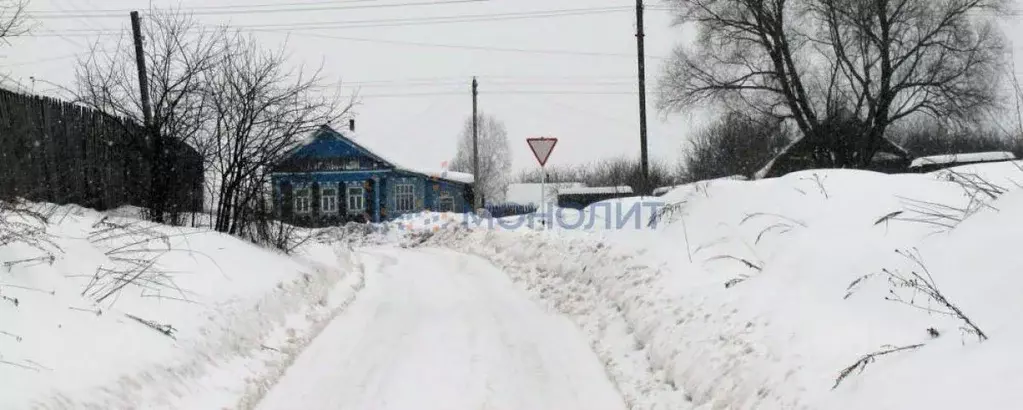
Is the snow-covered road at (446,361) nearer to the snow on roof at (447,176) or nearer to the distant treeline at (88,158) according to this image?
the distant treeline at (88,158)

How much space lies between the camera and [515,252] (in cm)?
1758

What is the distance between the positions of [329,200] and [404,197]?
4.80 m

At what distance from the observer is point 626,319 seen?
8.70 meters

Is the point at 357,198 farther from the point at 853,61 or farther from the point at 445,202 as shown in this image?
the point at 853,61

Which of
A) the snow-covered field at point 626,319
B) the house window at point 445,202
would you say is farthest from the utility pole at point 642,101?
the house window at point 445,202

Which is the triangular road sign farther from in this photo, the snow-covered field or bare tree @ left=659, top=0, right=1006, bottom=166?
bare tree @ left=659, top=0, right=1006, bottom=166

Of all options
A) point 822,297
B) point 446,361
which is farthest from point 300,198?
point 822,297

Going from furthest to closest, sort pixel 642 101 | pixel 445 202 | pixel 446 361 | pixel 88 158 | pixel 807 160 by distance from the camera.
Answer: pixel 445 202, pixel 807 160, pixel 642 101, pixel 88 158, pixel 446 361

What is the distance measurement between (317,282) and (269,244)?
213 centimetres

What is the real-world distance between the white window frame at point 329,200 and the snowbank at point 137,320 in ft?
121

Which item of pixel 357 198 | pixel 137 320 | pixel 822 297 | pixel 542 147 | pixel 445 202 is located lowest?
pixel 137 320

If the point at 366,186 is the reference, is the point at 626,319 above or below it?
below

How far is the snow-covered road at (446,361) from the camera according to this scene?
6.38 metres

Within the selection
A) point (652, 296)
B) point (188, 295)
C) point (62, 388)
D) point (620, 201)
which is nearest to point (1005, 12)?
point (620, 201)
